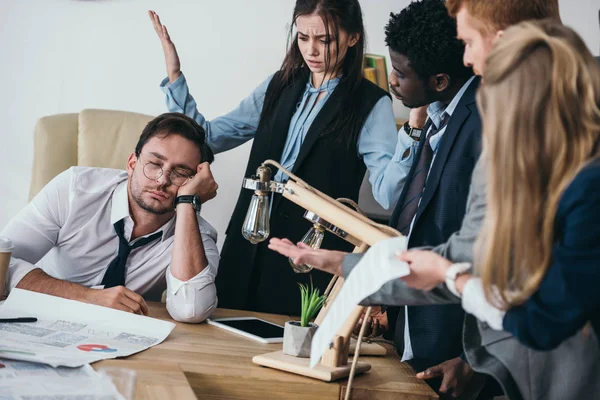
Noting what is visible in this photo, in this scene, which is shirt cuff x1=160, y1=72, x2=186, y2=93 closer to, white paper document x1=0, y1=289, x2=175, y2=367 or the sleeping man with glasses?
the sleeping man with glasses

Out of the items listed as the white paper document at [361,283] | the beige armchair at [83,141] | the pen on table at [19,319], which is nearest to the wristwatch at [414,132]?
the white paper document at [361,283]

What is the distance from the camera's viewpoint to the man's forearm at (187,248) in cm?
193

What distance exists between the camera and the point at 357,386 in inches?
55.2

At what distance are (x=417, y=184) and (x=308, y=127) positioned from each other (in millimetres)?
587

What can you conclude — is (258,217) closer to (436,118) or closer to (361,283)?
(361,283)

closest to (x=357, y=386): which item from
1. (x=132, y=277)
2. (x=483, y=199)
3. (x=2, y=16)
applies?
(x=483, y=199)

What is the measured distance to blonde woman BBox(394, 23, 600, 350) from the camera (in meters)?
0.91

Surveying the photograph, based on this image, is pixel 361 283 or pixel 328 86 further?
pixel 328 86

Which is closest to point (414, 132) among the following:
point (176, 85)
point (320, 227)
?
Result: point (320, 227)

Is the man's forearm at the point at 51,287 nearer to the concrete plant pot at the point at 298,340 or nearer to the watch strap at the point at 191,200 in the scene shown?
the watch strap at the point at 191,200

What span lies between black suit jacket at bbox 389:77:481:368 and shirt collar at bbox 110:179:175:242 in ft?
2.71

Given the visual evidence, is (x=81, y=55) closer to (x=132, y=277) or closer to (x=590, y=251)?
(x=132, y=277)

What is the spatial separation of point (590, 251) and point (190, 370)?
775 mm

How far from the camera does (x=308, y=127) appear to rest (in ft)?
7.71
